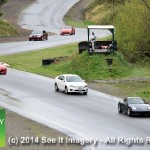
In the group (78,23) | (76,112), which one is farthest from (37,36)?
(76,112)

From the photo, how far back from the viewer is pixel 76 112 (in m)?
34.1

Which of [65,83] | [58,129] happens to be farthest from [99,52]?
[58,129]

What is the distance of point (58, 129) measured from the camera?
2878 centimetres

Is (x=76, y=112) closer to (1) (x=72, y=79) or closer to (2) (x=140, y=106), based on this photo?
(2) (x=140, y=106)

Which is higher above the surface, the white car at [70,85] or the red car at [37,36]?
the red car at [37,36]

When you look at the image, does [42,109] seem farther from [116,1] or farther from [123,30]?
[116,1]

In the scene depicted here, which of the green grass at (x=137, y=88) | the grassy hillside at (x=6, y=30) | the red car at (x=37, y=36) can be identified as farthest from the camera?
the grassy hillside at (x=6, y=30)

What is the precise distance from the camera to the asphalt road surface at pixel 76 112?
87.4ft

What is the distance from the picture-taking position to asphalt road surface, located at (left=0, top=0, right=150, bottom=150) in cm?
2662

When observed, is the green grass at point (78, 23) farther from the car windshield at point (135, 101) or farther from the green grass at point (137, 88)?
the car windshield at point (135, 101)

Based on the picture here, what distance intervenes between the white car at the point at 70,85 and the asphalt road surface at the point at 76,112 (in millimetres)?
477

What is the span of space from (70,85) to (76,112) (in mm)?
7992

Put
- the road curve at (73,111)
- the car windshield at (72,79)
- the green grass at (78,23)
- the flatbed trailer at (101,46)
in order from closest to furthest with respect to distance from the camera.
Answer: the road curve at (73,111)
the car windshield at (72,79)
the flatbed trailer at (101,46)
the green grass at (78,23)

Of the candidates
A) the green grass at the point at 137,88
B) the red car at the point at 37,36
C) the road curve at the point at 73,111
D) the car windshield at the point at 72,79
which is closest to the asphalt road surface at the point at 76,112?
the road curve at the point at 73,111
